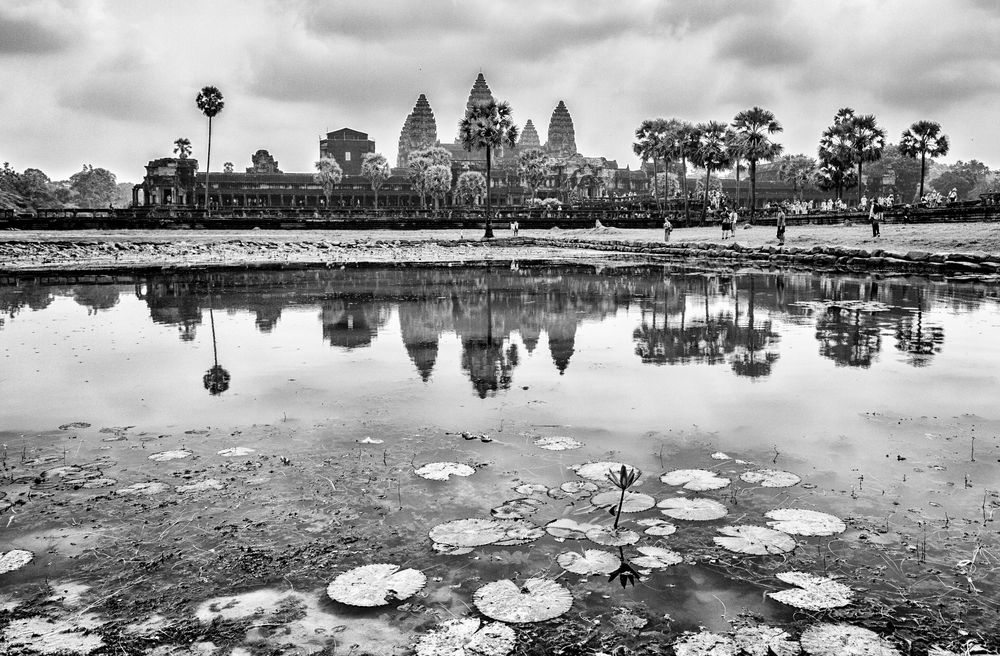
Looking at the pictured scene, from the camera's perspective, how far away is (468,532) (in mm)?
3842

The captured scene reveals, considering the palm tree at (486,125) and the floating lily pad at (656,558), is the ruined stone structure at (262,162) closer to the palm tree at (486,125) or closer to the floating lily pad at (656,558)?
the palm tree at (486,125)

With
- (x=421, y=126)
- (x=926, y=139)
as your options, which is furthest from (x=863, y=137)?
(x=421, y=126)

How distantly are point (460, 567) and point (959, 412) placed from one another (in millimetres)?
4587

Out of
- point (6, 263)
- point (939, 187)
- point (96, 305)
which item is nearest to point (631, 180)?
point (939, 187)

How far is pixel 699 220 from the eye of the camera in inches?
2088

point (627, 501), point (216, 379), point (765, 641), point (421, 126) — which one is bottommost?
point (765, 641)

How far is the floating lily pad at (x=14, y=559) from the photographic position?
3508 mm

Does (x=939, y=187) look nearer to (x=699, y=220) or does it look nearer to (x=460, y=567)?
(x=699, y=220)

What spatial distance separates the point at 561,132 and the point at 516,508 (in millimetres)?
151356

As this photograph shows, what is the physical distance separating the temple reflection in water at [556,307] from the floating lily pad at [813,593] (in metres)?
3.84

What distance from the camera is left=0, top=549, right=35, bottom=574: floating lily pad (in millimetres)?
3508

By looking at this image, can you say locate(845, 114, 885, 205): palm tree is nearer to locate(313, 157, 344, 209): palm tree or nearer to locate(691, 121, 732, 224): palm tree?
locate(691, 121, 732, 224): palm tree

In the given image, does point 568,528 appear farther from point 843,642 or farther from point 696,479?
point 843,642

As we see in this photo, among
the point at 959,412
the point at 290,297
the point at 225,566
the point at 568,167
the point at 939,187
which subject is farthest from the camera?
the point at 939,187
